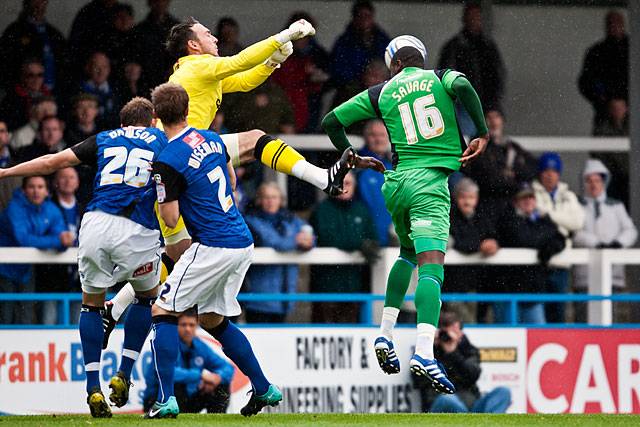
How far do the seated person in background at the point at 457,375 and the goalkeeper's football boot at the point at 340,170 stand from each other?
4349 millimetres

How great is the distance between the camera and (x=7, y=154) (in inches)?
560

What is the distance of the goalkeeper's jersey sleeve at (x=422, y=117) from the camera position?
1029cm

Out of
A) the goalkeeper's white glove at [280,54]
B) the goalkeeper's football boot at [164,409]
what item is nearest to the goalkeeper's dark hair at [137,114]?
the goalkeeper's white glove at [280,54]

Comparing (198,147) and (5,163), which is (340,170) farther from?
(5,163)

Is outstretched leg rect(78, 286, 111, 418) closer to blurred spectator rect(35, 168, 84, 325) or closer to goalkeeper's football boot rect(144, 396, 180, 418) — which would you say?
goalkeeper's football boot rect(144, 396, 180, 418)

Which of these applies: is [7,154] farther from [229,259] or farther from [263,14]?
[229,259]

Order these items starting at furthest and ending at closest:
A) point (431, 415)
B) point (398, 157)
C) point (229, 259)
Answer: point (431, 415) → point (398, 157) → point (229, 259)

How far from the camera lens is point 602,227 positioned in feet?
54.5

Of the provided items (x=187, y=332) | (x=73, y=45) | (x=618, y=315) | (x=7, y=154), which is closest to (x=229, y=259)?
(x=187, y=332)

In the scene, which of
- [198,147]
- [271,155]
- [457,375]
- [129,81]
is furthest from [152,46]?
Answer: [198,147]

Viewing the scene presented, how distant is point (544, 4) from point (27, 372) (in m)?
7.58

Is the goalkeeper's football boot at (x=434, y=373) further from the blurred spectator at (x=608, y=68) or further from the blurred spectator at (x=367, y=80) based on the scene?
the blurred spectator at (x=608, y=68)

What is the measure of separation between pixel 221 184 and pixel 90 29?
6.06 m

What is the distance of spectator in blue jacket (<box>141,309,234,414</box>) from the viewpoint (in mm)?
13711
